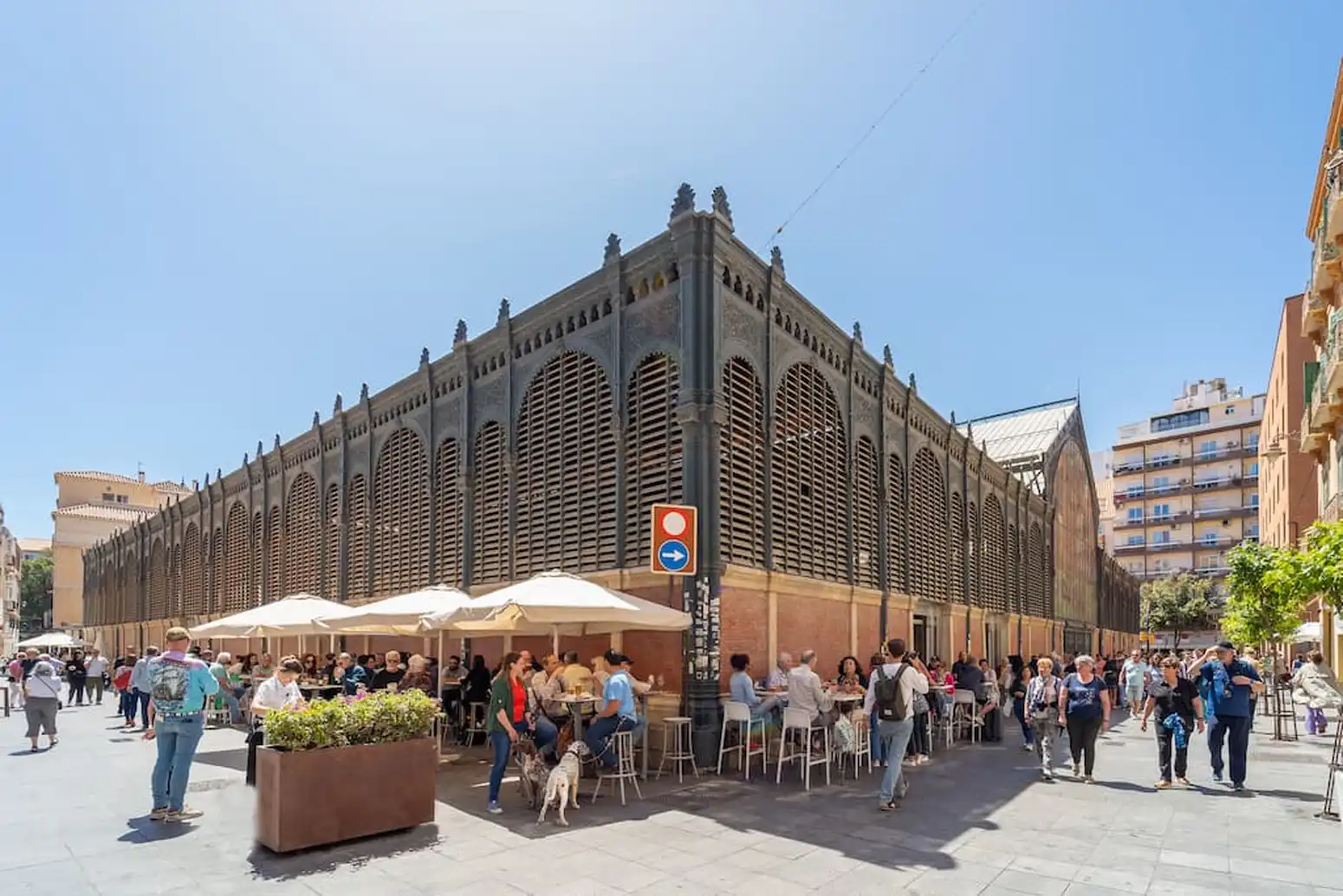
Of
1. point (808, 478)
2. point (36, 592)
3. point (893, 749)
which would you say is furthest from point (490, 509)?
point (36, 592)

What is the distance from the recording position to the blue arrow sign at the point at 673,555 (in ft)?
39.0

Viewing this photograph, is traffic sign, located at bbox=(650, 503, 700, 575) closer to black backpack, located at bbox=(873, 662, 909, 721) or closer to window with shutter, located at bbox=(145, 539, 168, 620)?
black backpack, located at bbox=(873, 662, 909, 721)

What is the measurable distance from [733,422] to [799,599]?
3837 millimetres

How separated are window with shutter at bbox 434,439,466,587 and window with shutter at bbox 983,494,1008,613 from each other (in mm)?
16942

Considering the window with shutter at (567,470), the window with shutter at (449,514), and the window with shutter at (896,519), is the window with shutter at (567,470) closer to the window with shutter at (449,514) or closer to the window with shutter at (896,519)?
the window with shutter at (449,514)

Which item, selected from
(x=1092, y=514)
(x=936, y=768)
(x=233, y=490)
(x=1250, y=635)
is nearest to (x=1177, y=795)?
(x=936, y=768)

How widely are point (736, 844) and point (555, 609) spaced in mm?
3774

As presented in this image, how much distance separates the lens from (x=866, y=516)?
1845 centimetres

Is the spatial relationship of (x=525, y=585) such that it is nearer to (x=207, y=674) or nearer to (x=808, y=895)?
(x=207, y=674)

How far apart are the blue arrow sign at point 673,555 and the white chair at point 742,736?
A: 2.03 metres

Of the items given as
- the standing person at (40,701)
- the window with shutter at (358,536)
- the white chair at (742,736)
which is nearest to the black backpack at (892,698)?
the white chair at (742,736)

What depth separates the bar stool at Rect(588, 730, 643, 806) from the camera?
9.54 metres

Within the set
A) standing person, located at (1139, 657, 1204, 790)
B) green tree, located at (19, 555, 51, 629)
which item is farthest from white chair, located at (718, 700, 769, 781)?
green tree, located at (19, 555, 51, 629)

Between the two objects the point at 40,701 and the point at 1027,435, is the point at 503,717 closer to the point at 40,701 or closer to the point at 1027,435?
the point at 40,701
